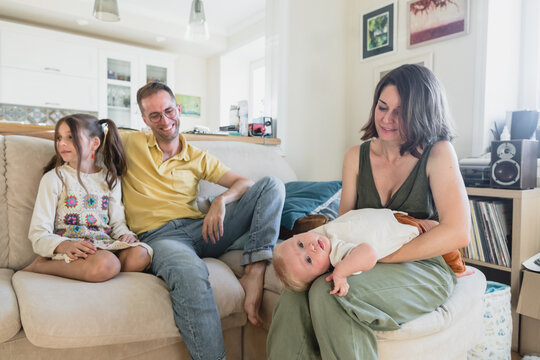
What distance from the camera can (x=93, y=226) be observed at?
4.53ft

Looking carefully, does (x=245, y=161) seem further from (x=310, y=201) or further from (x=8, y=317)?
(x=8, y=317)

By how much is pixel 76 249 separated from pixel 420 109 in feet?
3.85

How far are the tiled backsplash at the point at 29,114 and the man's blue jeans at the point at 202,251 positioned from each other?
3356mm

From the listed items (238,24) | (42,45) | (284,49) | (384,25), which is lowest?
(284,49)

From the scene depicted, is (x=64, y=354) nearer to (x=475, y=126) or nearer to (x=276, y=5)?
(x=475, y=126)

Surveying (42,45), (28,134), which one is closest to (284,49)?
(28,134)

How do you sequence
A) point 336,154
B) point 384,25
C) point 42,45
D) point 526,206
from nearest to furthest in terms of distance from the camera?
point 526,206, point 384,25, point 336,154, point 42,45

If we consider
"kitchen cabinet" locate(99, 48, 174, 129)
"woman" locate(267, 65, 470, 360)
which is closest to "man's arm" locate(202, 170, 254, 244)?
"woman" locate(267, 65, 470, 360)

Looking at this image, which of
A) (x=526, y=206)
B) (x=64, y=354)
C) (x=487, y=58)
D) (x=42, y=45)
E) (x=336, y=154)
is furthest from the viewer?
(x=42, y=45)

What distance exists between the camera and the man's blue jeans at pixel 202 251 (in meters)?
1.09

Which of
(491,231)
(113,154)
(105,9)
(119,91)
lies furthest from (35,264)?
(119,91)

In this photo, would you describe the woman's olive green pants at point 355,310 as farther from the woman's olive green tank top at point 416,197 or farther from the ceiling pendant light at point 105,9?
the ceiling pendant light at point 105,9

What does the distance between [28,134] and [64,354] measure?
105cm

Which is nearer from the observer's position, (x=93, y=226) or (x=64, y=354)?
(x=64, y=354)
